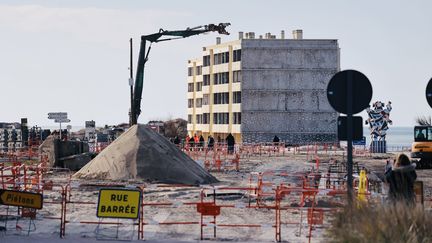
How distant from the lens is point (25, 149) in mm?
56062

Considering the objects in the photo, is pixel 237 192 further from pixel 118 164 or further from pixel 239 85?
pixel 239 85

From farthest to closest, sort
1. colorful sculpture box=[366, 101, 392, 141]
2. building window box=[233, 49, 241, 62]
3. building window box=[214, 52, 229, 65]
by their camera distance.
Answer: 1. building window box=[214, 52, 229, 65]
2. building window box=[233, 49, 241, 62]
3. colorful sculpture box=[366, 101, 392, 141]

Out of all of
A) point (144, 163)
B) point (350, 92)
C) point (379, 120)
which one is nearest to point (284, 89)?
point (379, 120)

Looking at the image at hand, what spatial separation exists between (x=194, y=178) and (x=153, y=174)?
162 centimetres

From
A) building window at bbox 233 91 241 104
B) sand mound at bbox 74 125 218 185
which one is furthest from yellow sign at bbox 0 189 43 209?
building window at bbox 233 91 241 104

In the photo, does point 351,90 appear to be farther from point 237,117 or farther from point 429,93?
point 237,117

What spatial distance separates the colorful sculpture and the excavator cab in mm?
20123

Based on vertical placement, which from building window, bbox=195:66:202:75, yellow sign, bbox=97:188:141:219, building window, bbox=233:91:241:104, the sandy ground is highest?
building window, bbox=195:66:202:75

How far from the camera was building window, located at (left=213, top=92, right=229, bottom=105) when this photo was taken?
102m

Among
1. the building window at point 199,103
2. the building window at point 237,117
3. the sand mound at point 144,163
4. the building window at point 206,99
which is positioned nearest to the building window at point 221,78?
the building window at point 206,99

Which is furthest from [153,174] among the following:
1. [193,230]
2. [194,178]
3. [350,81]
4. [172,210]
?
[350,81]

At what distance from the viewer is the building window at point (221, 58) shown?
10155 centimetres

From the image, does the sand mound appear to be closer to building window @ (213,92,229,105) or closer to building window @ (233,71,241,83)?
building window @ (233,71,241,83)

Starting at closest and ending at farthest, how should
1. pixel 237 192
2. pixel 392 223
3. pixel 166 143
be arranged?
pixel 392 223 < pixel 237 192 < pixel 166 143
